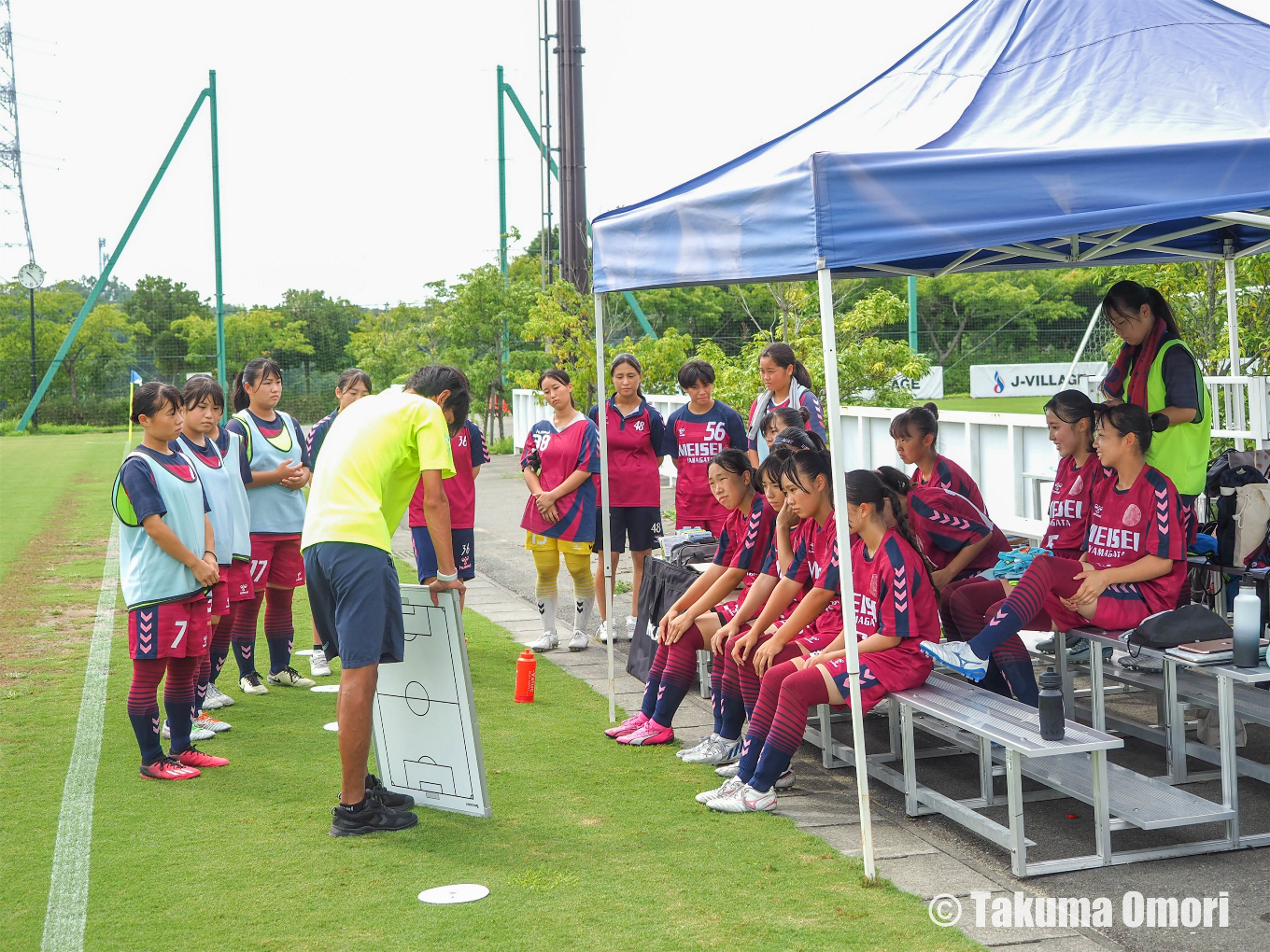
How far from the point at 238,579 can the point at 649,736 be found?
7.29 feet

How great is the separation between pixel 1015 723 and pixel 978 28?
296cm

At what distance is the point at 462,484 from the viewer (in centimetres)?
691

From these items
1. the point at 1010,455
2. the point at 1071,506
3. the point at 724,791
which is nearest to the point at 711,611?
the point at 724,791

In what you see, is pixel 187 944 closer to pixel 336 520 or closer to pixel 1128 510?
pixel 336 520

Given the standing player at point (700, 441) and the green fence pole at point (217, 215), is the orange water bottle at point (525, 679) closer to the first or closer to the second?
the standing player at point (700, 441)

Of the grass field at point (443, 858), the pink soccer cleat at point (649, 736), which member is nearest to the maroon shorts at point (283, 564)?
the grass field at point (443, 858)

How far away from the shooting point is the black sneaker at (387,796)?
15.0ft

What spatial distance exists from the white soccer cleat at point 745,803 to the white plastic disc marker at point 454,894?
3.40 ft

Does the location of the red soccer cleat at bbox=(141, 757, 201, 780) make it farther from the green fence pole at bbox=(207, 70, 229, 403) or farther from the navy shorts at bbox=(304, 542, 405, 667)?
the green fence pole at bbox=(207, 70, 229, 403)

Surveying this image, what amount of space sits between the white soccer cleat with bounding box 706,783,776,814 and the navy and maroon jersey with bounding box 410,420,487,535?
2.80 m

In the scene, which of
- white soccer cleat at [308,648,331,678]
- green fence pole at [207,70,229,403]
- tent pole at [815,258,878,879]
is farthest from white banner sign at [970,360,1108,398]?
tent pole at [815,258,878,879]

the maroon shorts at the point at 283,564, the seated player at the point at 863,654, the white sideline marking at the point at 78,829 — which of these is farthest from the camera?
the maroon shorts at the point at 283,564

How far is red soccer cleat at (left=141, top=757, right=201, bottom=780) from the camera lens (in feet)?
16.9

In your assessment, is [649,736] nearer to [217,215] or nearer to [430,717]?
[430,717]
